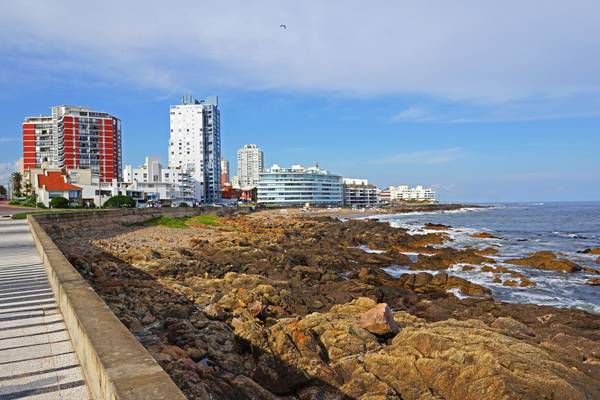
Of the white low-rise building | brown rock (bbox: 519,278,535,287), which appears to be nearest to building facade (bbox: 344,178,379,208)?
the white low-rise building

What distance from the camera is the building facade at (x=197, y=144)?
141 meters

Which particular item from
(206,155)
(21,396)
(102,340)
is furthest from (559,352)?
(206,155)

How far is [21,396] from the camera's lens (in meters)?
4.30

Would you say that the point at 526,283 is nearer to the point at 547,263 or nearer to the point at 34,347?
the point at 547,263

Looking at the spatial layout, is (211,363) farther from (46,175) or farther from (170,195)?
(170,195)

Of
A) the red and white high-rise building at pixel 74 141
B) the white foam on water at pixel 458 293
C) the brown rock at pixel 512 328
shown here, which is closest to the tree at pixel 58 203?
the white foam on water at pixel 458 293

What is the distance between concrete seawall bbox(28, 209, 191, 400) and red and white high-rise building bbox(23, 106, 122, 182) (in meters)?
119

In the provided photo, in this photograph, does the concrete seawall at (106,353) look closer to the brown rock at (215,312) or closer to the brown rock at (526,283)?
the brown rock at (215,312)

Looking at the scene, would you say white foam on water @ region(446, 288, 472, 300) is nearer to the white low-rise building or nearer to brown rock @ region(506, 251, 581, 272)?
brown rock @ region(506, 251, 581, 272)

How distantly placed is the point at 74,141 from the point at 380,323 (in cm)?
12562

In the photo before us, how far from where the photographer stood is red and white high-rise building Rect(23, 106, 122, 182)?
116938mm

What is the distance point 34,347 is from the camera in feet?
18.4

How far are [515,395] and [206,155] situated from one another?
142 m

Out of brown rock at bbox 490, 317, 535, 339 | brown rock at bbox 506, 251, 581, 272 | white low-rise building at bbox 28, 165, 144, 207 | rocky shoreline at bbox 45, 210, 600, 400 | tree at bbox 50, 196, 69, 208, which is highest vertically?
white low-rise building at bbox 28, 165, 144, 207
